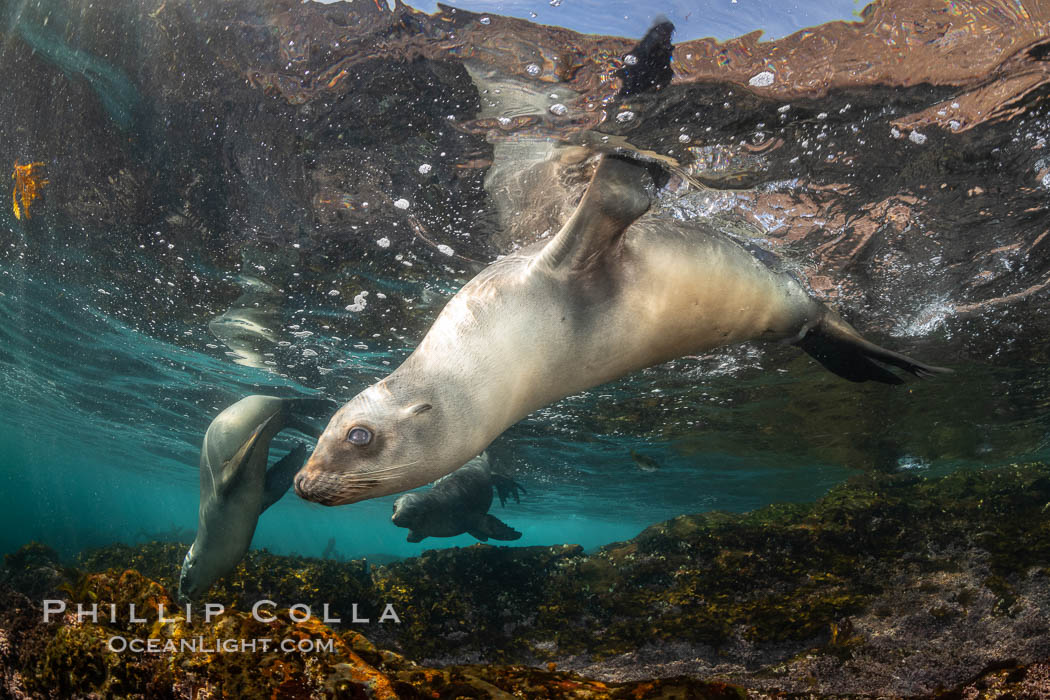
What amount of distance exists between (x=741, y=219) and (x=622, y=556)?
5033 millimetres

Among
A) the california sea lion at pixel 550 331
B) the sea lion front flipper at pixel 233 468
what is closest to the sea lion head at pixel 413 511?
the sea lion front flipper at pixel 233 468

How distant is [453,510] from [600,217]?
7.63 meters

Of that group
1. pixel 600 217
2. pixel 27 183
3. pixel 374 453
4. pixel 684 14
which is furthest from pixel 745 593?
pixel 27 183

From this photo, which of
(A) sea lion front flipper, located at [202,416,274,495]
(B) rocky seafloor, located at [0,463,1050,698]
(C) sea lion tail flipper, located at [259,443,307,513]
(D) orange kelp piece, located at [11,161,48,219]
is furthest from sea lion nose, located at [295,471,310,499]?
(D) orange kelp piece, located at [11,161,48,219]

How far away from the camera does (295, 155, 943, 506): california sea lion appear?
216 cm

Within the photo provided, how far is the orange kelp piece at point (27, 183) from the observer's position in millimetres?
6727

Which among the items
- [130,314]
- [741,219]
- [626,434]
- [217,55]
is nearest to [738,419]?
[626,434]

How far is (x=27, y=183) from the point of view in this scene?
23.0ft

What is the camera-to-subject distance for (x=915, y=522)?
21.5 ft

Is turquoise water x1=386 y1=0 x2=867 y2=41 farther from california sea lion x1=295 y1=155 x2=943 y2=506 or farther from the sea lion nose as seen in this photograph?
the sea lion nose

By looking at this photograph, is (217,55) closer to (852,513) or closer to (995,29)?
(995,29)

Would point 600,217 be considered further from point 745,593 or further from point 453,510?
point 453,510

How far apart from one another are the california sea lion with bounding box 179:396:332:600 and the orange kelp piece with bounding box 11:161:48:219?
4352 millimetres

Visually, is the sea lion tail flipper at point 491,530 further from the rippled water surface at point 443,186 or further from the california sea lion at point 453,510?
the rippled water surface at point 443,186
